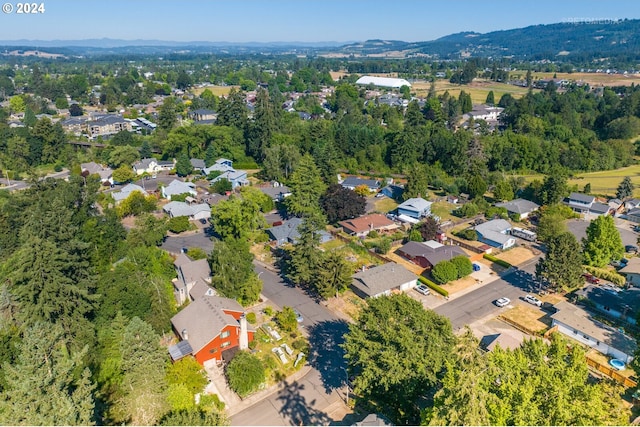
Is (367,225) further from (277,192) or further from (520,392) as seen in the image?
(520,392)

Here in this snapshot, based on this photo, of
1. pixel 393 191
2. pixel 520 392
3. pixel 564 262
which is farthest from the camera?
pixel 393 191

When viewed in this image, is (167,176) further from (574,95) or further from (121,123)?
(574,95)

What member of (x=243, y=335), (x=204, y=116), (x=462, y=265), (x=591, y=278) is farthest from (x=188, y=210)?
(x=204, y=116)

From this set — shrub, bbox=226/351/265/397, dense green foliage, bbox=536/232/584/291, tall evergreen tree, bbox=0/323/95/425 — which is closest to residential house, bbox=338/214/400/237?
dense green foliage, bbox=536/232/584/291

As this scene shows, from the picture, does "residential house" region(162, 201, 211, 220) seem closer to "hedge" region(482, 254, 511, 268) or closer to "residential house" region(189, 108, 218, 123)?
"hedge" region(482, 254, 511, 268)

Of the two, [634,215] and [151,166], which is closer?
[634,215]

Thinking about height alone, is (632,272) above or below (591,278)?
above

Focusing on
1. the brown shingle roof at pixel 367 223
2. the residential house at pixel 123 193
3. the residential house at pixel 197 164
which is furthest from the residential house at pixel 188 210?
the residential house at pixel 197 164
